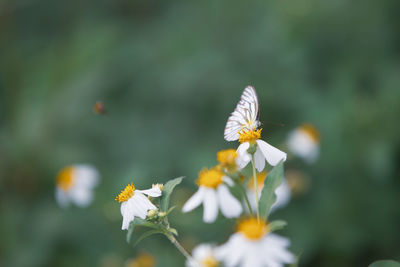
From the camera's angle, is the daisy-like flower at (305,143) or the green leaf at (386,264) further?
the daisy-like flower at (305,143)

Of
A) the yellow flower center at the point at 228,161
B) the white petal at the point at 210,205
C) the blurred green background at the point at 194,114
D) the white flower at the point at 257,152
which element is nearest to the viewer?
the white petal at the point at 210,205

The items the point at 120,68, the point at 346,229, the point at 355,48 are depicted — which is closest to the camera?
the point at 346,229

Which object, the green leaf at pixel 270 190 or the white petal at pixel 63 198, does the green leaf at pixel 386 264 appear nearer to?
the green leaf at pixel 270 190

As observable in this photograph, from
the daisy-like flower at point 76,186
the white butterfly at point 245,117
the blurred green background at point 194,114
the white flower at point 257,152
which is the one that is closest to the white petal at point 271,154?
the white flower at point 257,152

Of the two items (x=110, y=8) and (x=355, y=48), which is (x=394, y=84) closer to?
(x=355, y=48)

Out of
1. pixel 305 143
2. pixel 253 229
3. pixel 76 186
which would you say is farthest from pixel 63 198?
pixel 253 229

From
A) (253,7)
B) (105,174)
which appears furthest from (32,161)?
(253,7)

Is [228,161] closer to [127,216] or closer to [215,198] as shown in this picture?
[215,198]
